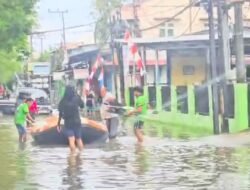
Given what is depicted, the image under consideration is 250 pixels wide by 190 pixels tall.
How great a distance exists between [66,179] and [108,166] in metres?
2.20

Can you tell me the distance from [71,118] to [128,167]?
13.7 ft

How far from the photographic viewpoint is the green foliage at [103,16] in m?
65.2

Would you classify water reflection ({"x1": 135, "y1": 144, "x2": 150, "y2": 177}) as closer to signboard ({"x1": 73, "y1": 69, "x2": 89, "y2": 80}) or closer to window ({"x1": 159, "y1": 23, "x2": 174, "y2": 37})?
signboard ({"x1": 73, "y1": 69, "x2": 89, "y2": 80})

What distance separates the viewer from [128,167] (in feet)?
52.8

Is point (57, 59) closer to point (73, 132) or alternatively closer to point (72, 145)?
point (73, 132)

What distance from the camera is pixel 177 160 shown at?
17531 mm

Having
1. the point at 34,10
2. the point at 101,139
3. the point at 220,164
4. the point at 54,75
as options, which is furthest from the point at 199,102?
the point at 54,75

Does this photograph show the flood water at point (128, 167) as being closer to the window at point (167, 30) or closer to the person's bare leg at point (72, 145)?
the person's bare leg at point (72, 145)

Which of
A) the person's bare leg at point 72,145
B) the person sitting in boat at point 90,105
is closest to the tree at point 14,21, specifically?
the person sitting in boat at point 90,105

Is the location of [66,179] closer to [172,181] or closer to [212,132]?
[172,181]

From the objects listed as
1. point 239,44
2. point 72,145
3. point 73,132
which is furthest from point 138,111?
point 239,44

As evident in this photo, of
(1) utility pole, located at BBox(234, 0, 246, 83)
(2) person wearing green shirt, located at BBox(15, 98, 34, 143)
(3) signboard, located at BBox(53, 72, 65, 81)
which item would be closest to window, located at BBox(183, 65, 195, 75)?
(1) utility pole, located at BBox(234, 0, 246, 83)

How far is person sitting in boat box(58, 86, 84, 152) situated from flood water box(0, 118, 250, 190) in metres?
0.35

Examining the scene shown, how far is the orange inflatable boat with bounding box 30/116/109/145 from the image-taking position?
22050 millimetres
